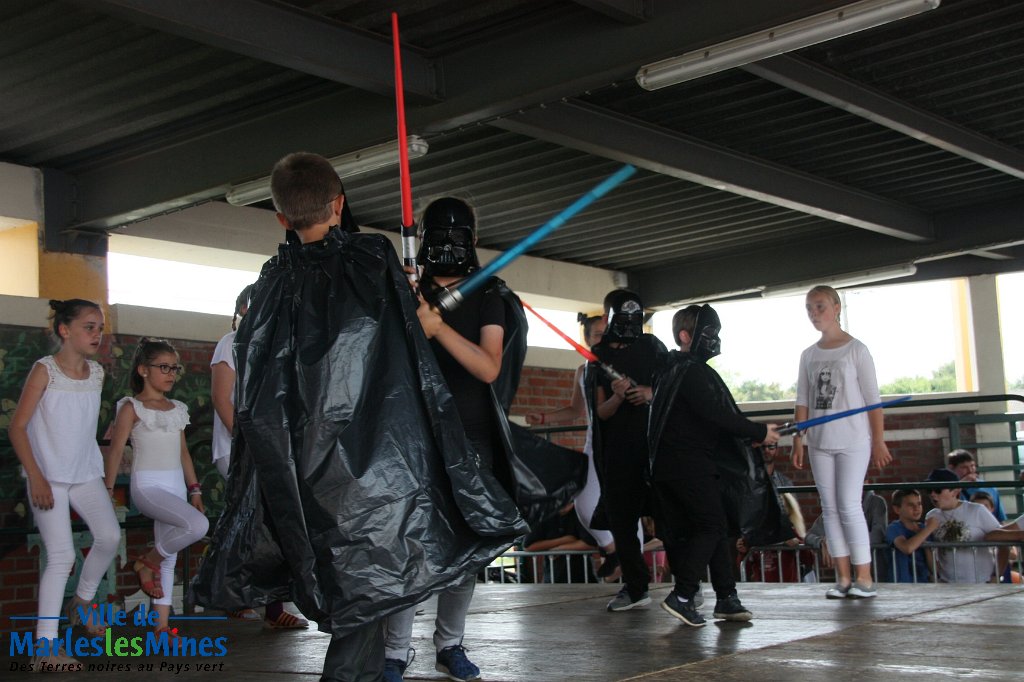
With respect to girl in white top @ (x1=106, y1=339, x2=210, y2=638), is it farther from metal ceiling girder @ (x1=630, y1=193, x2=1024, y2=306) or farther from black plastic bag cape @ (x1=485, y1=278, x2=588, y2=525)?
metal ceiling girder @ (x1=630, y1=193, x2=1024, y2=306)

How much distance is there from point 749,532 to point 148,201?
527 cm

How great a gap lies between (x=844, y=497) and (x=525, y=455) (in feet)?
10.1

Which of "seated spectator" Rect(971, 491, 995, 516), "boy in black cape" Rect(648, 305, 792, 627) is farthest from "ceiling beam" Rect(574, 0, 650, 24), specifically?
"seated spectator" Rect(971, 491, 995, 516)

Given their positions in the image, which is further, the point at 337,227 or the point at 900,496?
the point at 900,496

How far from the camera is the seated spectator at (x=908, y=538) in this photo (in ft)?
29.0

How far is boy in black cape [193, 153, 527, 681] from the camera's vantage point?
273cm

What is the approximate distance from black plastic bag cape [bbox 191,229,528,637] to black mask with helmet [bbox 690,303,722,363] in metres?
2.76

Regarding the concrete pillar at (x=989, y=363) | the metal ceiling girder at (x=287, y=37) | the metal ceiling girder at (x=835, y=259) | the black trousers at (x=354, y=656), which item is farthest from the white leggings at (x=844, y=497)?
the concrete pillar at (x=989, y=363)

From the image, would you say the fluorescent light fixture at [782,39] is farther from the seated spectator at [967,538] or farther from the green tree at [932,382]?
the green tree at [932,382]

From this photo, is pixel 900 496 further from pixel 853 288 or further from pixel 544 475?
pixel 544 475

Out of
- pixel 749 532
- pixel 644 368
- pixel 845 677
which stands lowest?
pixel 845 677

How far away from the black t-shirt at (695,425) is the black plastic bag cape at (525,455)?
1594mm

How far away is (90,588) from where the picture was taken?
5.30 meters

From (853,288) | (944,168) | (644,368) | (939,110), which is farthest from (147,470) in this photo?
(853,288)
